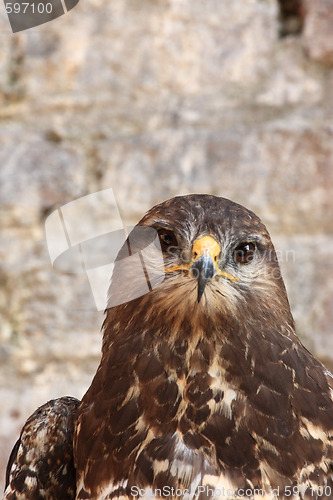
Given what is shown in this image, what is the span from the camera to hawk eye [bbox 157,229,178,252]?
1.41m

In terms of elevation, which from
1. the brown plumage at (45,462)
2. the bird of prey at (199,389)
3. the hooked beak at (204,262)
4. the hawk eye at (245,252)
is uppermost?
the hooked beak at (204,262)

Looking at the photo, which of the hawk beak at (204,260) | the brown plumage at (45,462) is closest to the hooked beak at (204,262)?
the hawk beak at (204,260)

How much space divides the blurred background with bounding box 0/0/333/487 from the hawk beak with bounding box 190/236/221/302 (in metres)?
0.70

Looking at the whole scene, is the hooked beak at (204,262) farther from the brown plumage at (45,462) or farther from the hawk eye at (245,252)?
the brown plumage at (45,462)

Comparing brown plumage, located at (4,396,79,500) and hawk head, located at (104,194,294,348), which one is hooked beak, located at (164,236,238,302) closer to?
hawk head, located at (104,194,294,348)

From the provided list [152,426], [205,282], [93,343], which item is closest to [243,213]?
[205,282]

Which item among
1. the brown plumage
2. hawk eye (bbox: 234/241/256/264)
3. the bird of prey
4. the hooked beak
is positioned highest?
the hooked beak

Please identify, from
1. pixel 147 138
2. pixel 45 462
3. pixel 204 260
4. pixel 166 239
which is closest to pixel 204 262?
pixel 204 260

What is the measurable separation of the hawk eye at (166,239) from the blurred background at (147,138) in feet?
1.92

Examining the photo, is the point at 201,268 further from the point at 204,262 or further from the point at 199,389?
the point at 199,389

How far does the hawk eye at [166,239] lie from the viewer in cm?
141

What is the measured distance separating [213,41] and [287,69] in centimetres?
22

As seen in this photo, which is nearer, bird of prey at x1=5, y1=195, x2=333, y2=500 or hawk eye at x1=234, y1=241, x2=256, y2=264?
bird of prey at x1=5, y1=195, x2=333, y2=500

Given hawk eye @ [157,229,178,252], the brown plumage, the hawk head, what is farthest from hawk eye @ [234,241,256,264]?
the brown plumage
